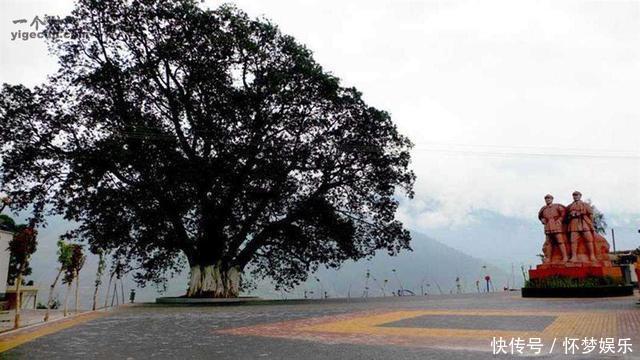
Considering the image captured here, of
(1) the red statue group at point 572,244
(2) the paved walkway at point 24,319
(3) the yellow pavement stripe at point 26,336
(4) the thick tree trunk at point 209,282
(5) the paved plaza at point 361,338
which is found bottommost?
(2) the paved walkway at point 24,319

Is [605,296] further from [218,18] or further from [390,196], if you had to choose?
[218,18]

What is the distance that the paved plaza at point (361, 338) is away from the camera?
7.63 metres

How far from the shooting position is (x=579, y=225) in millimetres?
23672

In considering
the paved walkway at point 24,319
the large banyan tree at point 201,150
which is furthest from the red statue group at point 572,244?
the paved walkway at point 24,319

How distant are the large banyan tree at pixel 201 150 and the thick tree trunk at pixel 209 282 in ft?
0.19

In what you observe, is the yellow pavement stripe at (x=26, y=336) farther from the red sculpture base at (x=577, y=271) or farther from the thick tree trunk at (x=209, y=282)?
the red sculpture base at (x=577, y=271)

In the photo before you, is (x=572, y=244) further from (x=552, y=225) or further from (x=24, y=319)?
(x=24, y=319)

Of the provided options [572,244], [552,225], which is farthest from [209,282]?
[572,244]

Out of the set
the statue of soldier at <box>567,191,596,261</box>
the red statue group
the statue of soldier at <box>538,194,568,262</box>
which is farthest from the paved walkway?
the statue of soldier at <box>567,191,596,261</box>

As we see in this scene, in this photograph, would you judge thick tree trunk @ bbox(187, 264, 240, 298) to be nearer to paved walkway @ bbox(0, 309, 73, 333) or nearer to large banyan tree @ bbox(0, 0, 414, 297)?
large banyan tree @ bbox(0, 0, 414, 297)

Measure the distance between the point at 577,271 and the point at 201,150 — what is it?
19845mm

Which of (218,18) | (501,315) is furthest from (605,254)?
(218,18)

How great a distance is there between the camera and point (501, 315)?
12.7 meters

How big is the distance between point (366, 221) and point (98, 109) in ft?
52.2
